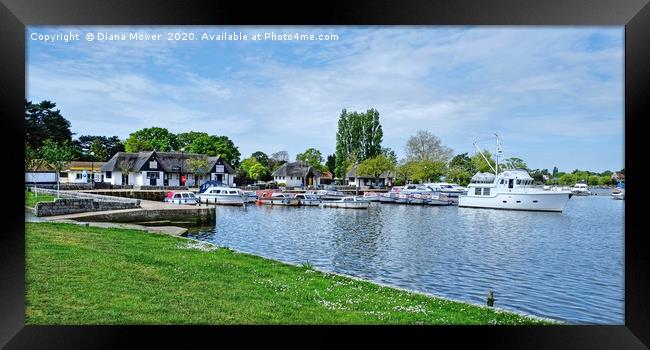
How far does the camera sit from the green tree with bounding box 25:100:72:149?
22141 millimetres

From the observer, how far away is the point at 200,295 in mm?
5277

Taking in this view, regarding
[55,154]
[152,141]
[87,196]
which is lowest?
[87,196]

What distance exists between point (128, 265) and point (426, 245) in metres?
8.80

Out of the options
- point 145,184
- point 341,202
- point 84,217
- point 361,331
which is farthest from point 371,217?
point 361,331

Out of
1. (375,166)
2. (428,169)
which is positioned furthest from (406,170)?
(428,169)

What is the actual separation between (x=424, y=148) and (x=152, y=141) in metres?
19.1

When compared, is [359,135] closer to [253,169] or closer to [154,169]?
[253,169]

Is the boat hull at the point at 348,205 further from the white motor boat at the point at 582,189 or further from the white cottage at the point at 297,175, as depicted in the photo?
the white motor boat at the point at 582,189

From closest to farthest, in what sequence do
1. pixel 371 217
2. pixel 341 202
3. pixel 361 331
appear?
pixel 361 331
pixel 371 217
pixel 341 202

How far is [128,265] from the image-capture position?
6496 mm

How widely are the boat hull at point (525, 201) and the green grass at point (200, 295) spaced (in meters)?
23.1

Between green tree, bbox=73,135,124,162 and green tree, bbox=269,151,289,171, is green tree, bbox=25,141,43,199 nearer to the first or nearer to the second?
green tree, bbox=73,135,124,162
